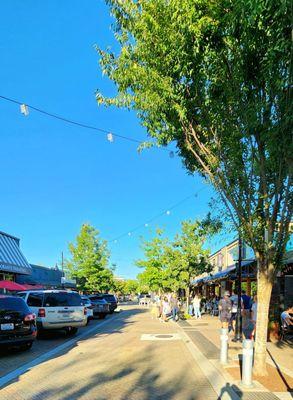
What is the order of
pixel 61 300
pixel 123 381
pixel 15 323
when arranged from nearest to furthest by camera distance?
pixel 123 381 < pixel 15 323 < pixel 61 300

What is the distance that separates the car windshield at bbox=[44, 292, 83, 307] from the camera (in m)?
16.5

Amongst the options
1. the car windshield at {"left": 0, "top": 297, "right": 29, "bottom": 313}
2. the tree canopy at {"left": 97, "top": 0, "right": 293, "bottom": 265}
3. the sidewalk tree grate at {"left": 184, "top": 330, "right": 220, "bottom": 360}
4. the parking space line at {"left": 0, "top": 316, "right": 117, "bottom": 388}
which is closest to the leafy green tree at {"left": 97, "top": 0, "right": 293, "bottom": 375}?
the tree canopy at {"left": 97, "top": 0, "right": 293, "bottom": 265}

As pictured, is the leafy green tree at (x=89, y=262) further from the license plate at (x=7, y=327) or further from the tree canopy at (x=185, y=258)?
the license plate at (x=7, y=327)

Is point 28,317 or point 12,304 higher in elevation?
point 12,304

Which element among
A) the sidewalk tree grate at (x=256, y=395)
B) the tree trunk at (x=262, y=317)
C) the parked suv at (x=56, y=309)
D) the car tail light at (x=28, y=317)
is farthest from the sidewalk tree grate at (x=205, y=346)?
the car tail light at (x=28, y=317)

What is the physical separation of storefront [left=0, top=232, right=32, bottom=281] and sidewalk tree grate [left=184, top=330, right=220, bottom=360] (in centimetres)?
1899

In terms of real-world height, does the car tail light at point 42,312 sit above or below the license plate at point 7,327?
above

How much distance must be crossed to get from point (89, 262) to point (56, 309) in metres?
43.3

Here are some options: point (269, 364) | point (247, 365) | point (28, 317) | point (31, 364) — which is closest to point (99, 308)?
point (28, 317)

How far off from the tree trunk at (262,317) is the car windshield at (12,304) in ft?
22.2

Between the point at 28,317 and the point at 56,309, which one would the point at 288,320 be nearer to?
the point at 56,309

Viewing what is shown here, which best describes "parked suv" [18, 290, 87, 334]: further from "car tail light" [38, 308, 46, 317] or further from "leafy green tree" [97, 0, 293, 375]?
"leafy green tree" [97, 0, 293, 375]

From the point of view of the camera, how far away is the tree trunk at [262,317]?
903 centimetres

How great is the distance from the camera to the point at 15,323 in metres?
12.4
